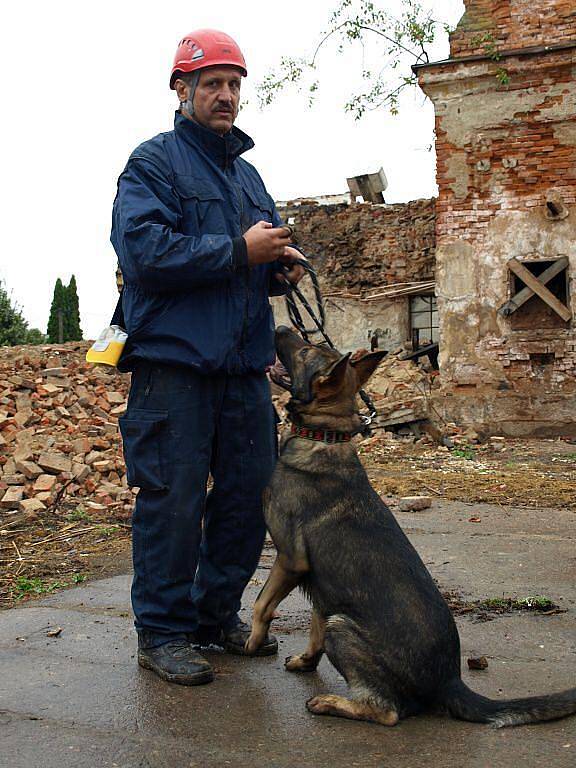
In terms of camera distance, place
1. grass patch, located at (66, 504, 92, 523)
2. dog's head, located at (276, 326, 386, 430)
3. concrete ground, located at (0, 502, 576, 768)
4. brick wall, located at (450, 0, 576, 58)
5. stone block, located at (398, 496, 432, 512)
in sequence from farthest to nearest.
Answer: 1. brick wall, located at (450, 0, 576, 58)
2. stone block, located at (398, 496, 432, 512)
3. grass patch, located at (66, 504, 92, 523)
4. dog's head, located at (276, 326, 386, 430)
5. concrete ground, located at (0, 502, 576, 768)

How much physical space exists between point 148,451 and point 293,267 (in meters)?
1.13

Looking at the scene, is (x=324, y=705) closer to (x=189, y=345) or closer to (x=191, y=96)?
(x=189, y=345)

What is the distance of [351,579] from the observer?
10.6 ft

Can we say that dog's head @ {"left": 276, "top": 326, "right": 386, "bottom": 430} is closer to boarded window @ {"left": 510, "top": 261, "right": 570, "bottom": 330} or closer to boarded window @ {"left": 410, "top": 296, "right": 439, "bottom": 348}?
boarded window @ {"left": 510, "top": 261, "right": 570, "bottom": 330}

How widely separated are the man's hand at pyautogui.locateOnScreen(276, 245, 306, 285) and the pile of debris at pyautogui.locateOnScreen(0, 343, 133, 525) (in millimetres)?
4296

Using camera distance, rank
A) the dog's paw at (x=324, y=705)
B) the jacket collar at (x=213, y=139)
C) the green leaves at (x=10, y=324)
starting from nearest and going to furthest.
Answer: the dog's paw at (x=324, y=705) < the jacket collar at (x=213, y=139) < the green leaves at (x=10, y=324)

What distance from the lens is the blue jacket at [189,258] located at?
A: 3543mm

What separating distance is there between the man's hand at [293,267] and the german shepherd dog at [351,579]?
419 mm

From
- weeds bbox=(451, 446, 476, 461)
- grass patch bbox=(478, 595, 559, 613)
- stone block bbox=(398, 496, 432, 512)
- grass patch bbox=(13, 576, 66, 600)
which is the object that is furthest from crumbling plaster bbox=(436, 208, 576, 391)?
grass patch bbox=(13, 576, 66, 600)

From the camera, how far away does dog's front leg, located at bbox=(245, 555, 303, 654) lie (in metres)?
3.45

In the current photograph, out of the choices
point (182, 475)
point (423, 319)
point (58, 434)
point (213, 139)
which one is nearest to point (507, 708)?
point (182, 475)

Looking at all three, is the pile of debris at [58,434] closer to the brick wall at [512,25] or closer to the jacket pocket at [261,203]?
the jacket pocket at [261,203]

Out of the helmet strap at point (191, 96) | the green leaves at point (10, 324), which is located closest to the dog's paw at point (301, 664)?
the helmet strap at point (191, 96)

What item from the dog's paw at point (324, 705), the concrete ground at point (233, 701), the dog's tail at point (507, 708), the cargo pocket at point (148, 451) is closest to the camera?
the concrete ground at point (233, 701)
